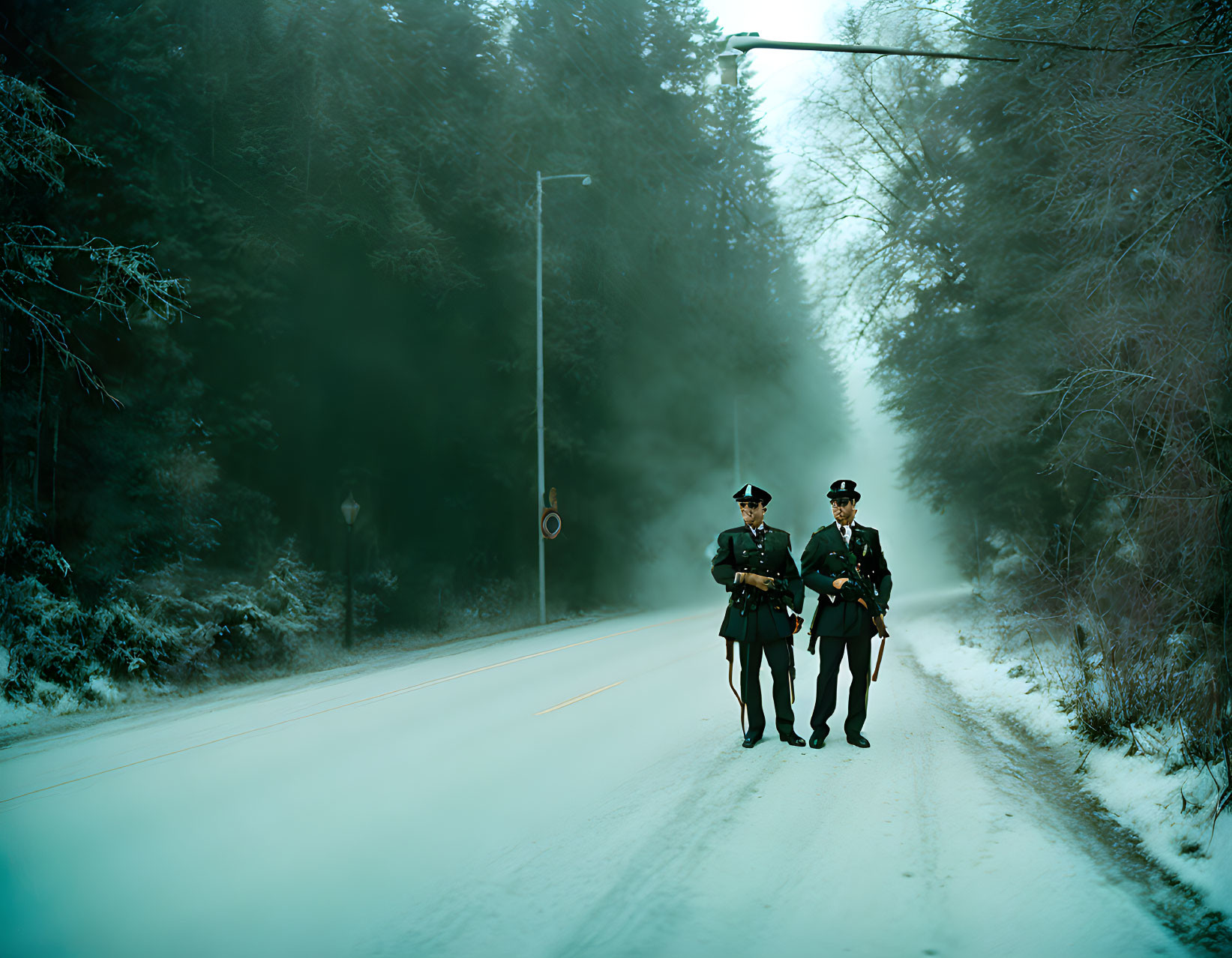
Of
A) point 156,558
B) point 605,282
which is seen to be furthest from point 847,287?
point 156,558

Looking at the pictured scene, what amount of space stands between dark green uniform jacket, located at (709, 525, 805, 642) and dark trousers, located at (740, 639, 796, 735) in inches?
4.7

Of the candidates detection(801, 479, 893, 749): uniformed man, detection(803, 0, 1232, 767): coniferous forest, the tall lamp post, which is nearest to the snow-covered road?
detection(801, 479, 893, 749): uniformed man

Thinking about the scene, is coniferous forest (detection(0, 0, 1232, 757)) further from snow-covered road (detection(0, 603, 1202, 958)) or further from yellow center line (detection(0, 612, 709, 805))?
yellow center line (detection(0, 612, 709, 805))

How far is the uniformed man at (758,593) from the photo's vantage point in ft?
26.4

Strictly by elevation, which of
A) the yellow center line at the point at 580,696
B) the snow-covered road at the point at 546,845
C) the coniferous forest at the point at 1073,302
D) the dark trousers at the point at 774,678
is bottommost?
the yellow center line at the point at 580,696

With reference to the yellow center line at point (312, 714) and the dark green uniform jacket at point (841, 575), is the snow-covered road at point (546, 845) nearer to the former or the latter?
the yellow center line at point (312, 714)

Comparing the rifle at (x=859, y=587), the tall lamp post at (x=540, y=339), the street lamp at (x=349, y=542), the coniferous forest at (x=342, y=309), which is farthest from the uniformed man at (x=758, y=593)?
the tall lamp post at (x=540, y=339)

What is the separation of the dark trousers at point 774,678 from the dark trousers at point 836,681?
27 cm

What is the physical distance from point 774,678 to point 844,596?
0.95m

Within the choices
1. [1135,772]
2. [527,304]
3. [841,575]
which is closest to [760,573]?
[841,575]

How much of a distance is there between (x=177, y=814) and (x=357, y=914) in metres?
2.64

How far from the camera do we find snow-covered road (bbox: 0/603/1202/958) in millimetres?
4441

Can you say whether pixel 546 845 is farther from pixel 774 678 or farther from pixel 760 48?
pixel 760 48

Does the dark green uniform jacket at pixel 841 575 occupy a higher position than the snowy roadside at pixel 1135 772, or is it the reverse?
the dark green uniform jacket at pixel 841 575
